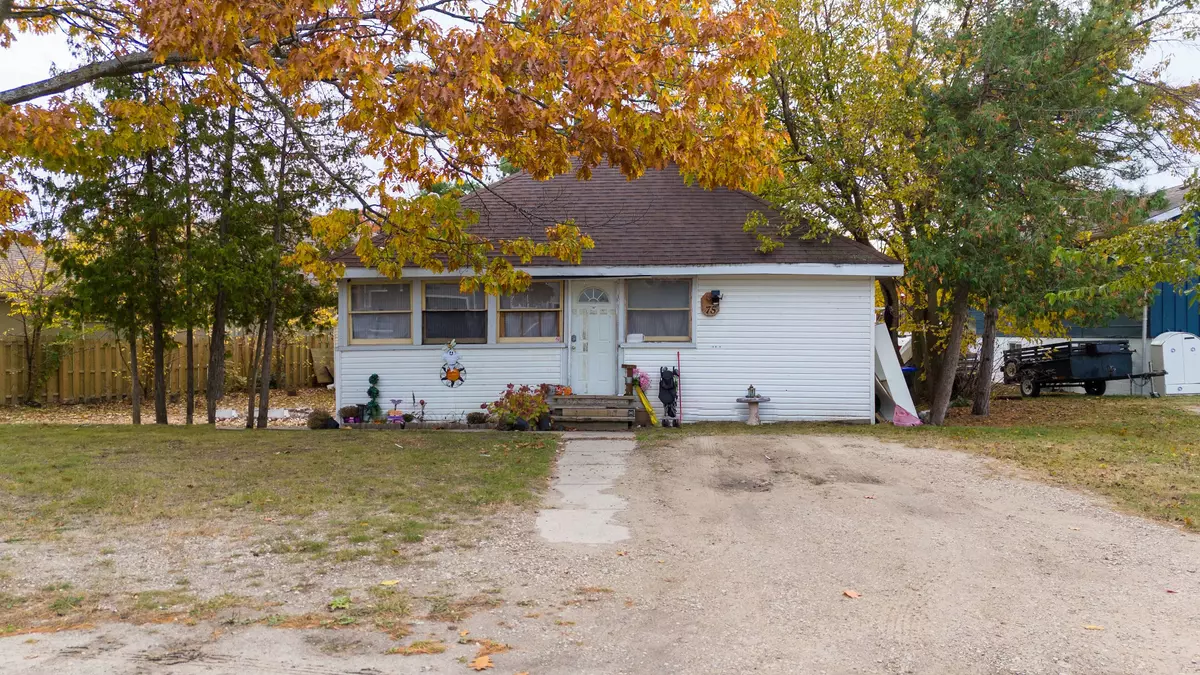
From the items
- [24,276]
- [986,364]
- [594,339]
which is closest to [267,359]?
[594,339]

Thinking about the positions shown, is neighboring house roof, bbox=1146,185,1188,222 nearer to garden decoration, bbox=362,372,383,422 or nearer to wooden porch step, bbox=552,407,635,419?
wooden porch step, bbox=552,407,635,419

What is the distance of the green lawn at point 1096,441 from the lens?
8.95 metres

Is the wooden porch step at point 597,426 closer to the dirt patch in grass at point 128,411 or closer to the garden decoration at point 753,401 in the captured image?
the garden decoration at point 753,401

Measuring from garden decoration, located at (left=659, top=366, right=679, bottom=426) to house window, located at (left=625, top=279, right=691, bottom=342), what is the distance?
0.83 meters

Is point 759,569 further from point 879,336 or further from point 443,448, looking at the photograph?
point 879,336

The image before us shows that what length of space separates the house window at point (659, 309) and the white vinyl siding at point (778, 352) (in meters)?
0.24

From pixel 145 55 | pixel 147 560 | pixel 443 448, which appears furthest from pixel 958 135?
pixel 147 560

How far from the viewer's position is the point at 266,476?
956 cm

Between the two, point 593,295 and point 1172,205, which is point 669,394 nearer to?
point 593,295

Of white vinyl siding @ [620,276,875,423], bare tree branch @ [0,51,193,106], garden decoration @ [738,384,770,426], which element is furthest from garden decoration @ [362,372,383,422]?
bare tree branch @ [0,51,193,106]

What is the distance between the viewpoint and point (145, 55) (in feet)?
25.6

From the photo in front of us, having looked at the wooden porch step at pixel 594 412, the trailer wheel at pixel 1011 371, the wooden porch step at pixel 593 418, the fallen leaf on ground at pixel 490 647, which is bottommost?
the fallen leaf on ground at pixel 490 647

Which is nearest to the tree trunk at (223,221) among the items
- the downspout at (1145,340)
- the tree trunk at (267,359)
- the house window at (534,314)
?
the tree trunk at (267,359)

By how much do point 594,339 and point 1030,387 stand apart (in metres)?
11.9
